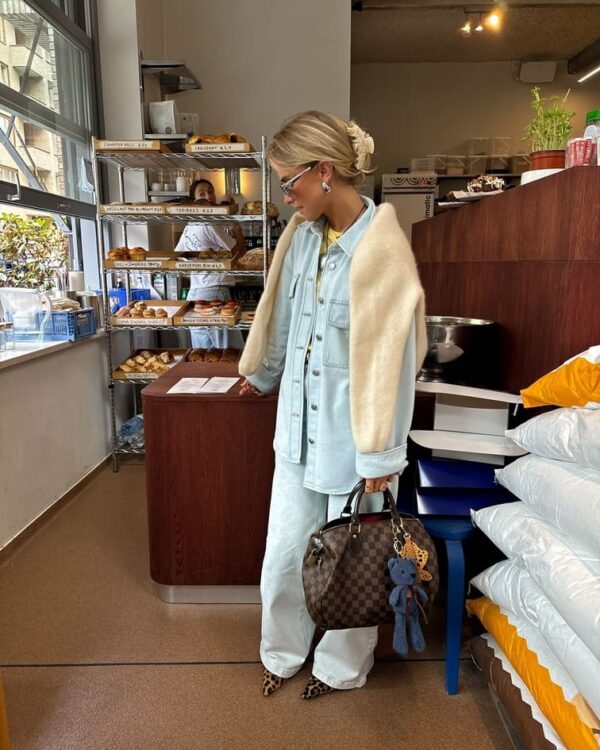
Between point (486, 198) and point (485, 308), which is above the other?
point (486, 198)

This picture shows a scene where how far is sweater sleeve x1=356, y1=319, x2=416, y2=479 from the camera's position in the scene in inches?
55.2

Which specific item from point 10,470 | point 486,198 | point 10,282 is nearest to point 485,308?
point 486,198

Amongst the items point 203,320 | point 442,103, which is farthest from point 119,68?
point 442,103

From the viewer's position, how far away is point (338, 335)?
1.48m

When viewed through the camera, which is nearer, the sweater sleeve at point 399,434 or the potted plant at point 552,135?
the sweater sleeve at point 399,434

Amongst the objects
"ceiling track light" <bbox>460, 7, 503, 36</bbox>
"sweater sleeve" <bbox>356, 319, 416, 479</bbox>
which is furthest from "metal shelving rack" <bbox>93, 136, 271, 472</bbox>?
"ceiling track light" <bbox>460, 7, 503, 36</bbox>

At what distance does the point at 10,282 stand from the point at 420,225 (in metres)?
2.29

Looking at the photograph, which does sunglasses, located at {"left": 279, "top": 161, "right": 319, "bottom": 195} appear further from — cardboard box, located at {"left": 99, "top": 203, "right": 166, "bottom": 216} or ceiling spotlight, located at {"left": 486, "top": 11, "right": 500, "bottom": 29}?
ceiling spotlight, located at {"left": 486, "top": 11, "right": 500, "bottom": 29}

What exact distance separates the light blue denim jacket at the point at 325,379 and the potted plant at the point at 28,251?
186 centimetres

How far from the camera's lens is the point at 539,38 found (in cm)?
690

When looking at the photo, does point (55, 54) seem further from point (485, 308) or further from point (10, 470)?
point (485, 308)

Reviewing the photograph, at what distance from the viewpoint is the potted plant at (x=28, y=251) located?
2871 mm

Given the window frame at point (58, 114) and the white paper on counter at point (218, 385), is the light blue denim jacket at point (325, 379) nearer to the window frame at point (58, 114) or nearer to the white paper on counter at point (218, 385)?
the white paper on counter at point (218, 385)

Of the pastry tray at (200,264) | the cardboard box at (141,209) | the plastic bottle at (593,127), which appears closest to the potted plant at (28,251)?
the cardboard box at (141,209)
